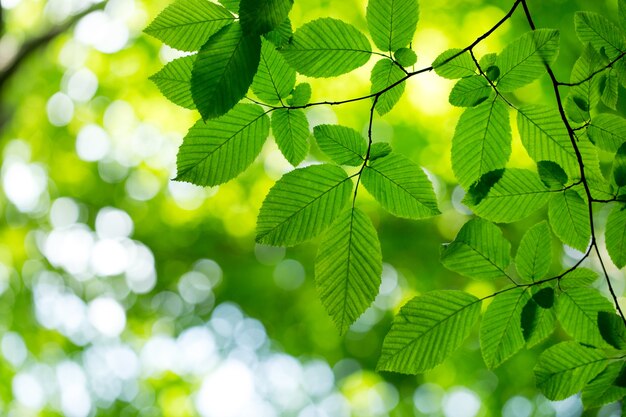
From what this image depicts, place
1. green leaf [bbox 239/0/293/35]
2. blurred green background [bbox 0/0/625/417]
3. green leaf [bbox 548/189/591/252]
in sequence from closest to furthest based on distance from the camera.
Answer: green leaf [bbox 239/0/293/35], green leaf [bbox 548/189/591/252], blurred green background [bbox 0/0/625/417]

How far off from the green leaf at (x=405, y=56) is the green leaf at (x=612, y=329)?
43 centimetres

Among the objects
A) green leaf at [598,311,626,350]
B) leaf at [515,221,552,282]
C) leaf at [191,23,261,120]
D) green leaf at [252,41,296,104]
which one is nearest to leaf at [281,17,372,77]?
green leaf at [252,41,296,104]

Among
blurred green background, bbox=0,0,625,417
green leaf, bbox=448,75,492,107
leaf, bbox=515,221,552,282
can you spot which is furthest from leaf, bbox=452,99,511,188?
blurred green background, bbox=0,0,625,417

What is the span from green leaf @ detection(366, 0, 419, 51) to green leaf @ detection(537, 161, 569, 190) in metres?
0.25

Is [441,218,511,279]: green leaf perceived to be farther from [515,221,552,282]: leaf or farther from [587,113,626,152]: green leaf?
[587,113,626,152]: green leaf

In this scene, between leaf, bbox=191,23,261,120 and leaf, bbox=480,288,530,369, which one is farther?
leaf, bbox=480,288,530,369

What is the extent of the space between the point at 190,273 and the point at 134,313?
2.62 feet

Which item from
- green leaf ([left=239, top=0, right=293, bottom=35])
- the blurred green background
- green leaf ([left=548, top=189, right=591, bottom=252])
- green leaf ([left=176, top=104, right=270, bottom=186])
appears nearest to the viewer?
green leaf ([left=239, top=0, right=293, bottom=35])

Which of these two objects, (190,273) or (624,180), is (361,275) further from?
(190,273)

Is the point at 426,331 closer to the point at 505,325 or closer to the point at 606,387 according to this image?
the point at 505,325

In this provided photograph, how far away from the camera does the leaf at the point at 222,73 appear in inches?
23.2

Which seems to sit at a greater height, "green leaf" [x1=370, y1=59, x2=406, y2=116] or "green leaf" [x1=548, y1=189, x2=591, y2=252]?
"green leaf" [x1=370, y1=59, x2=406, y2=116]

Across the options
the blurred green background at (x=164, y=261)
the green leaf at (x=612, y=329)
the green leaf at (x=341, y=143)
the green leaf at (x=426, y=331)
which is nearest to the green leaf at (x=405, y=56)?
the green leaf at (x=341, y=143)

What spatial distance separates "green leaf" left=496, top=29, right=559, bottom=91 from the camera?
0.75 meters
